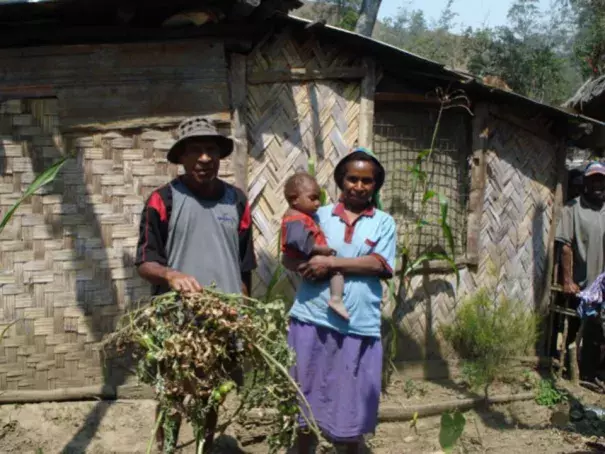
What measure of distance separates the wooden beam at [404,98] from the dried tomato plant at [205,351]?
3005 millimetres

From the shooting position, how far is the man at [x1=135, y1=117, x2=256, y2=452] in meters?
3.13

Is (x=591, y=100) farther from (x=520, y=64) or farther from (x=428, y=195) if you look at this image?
(x=520, y=64)

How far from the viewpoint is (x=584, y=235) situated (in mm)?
5941

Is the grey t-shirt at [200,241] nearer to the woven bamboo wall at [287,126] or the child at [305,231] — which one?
the child at [305,231]

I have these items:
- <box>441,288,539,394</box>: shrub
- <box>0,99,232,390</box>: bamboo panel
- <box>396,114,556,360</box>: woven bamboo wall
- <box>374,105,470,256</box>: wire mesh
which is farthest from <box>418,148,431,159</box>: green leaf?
<box>0,99,232,390</box>: bamboo panel

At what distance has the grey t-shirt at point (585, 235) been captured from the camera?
5902 millimetres

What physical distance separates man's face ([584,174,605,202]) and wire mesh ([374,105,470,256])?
1044 mm

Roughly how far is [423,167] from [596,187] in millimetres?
1528

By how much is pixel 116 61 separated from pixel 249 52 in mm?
933

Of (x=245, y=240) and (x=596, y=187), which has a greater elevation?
(x=596, y=187)

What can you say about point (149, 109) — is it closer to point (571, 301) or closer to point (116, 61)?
point (116, 61)

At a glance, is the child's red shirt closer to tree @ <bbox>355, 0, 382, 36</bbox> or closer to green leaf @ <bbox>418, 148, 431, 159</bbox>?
green leaf @ <bbox>418, 148, 431, 159</bbox>

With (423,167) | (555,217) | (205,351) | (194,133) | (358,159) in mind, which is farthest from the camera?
(555,217)

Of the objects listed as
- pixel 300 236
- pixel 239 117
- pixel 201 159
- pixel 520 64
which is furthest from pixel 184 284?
pixel 520 64
